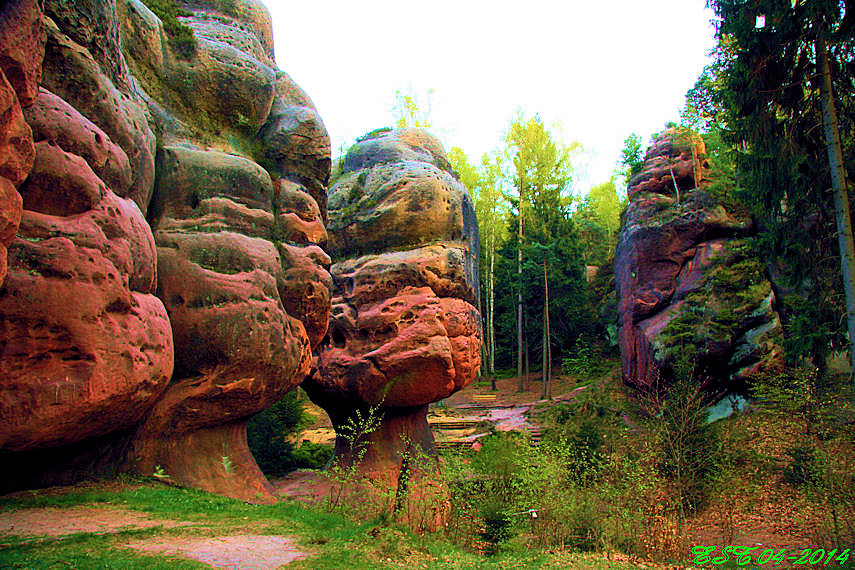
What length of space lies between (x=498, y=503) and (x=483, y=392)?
22.1m

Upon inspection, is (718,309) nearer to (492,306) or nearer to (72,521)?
(72,521)

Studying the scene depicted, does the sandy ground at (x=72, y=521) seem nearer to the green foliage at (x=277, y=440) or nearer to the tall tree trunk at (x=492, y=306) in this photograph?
the green foliage at (x=277, y=440)

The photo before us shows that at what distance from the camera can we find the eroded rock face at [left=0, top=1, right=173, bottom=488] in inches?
209

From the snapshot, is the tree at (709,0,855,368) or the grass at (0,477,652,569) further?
the tree at (709,0,855,368)

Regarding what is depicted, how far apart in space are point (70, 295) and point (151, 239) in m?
1.73

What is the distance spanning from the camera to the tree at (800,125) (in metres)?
9.00

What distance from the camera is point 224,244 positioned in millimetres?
8805

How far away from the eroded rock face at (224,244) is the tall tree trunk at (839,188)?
29.0ft

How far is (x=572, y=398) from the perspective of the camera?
2198 cm

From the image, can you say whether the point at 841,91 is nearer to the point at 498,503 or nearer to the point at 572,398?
the point at 498,503

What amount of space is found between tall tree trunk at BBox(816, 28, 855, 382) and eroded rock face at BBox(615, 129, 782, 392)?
5.64 meters

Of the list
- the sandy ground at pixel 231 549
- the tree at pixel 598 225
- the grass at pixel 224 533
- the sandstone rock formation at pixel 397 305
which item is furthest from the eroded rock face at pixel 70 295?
the tree at pixel 598 225

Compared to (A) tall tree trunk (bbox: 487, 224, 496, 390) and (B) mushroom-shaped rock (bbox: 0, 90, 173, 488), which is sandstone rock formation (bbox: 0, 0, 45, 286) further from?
(A) tall tree trunk (bbox: 487, 224, 496, 390)

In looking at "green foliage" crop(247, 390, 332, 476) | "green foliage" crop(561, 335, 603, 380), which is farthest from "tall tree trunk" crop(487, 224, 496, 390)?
"green foliage" crop(247, 390, 332, 476)
